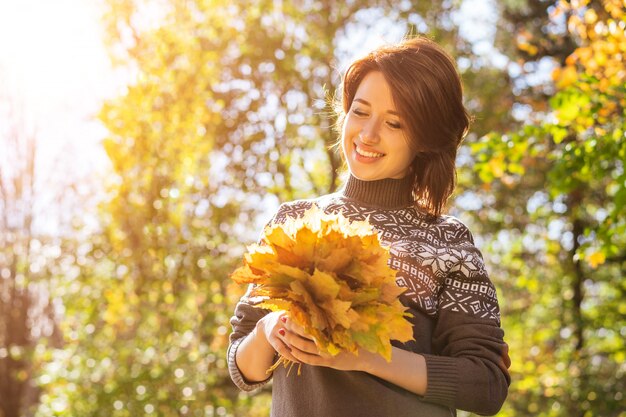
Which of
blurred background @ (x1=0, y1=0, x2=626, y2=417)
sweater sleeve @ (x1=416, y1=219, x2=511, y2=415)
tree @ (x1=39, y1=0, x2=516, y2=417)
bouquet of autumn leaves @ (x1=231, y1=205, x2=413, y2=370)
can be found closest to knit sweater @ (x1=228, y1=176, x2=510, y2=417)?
sweater sleeve @ (x1=416, y1=219, x2=511, y2=415)

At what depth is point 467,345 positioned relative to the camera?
1.95m

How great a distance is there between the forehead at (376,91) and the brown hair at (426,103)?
15mm

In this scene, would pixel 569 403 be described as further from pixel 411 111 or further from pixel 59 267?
pixel 411 111

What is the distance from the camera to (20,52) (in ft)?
33.7

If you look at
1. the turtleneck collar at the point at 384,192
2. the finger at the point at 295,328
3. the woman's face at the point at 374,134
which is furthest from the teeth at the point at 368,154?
the finger at the point at 295,328

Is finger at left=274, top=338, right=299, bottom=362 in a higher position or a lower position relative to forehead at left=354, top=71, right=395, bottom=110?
lower

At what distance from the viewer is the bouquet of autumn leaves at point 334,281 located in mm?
1526

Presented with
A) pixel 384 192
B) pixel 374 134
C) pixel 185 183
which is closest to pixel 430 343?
pixel 384 192

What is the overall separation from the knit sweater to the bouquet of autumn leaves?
0.39 meters

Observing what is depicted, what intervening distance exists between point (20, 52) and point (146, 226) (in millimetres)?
5240

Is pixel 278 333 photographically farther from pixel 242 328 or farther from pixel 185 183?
pixel 185 183

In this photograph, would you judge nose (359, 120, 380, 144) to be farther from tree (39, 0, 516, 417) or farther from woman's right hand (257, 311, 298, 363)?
tree (39, 0, 516, 417)

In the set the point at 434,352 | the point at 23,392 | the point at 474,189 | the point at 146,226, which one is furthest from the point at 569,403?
the point at 23,392

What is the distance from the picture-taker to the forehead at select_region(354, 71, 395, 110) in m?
2.10
